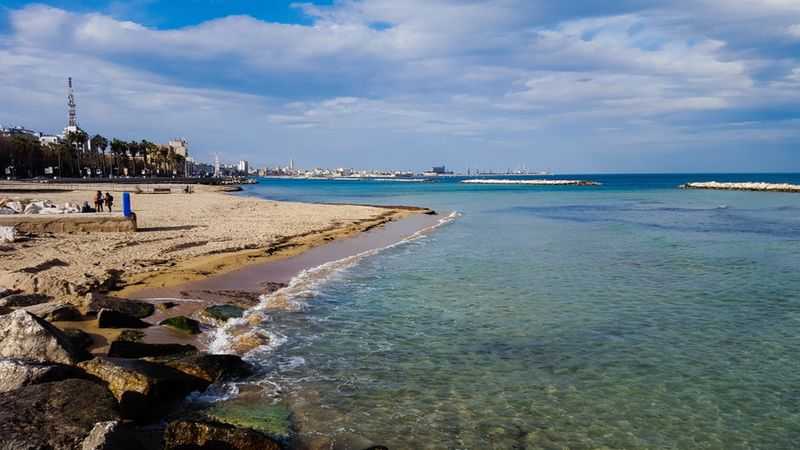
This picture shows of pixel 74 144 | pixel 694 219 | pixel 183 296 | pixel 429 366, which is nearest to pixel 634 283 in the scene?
pixel 429 366

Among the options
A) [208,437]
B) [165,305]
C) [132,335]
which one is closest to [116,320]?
[132,335]

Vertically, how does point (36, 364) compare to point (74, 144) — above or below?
below

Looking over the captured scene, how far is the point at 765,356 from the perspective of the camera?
9.80 m

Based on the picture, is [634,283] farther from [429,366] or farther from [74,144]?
[74,144]

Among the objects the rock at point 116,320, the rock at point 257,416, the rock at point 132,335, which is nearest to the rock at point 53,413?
the rock at point 257,416

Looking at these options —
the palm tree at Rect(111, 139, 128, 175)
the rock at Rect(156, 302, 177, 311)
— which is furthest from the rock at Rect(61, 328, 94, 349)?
the palm tree at Rect(111, 139, 128, 175)

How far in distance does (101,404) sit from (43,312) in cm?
504

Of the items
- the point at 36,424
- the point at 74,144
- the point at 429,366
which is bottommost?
the point at 429,366

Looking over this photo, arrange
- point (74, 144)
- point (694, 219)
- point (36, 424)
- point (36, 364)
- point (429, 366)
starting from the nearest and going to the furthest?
1. point (36, 424)
2. point (36, 364)
3. point (429, 366)
4. point (694, 219)
5. point (74, 144)

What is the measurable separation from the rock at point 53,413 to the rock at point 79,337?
266 cm

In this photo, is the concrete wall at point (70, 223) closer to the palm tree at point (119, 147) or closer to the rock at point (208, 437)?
the rock at point (208, 437)

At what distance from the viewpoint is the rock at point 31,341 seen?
7676 millimetres

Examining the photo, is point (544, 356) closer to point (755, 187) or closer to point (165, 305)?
point (165, 305)

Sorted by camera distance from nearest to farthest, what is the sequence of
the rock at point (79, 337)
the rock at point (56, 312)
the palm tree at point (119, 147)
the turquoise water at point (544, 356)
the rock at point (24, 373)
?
the rock at point (24, 373) → the turquoise water at point (544, 356) → the rock at point (79, 337) → the rock at point (56, 312) → the palm tree at point (119, 147)
